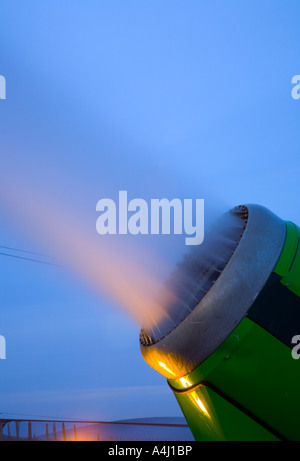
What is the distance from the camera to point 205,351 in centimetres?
552

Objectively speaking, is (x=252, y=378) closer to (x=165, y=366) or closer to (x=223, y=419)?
(x=223, y=419)

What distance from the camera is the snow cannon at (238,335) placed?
18.1 ft

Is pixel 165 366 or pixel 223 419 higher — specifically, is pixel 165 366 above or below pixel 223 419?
above

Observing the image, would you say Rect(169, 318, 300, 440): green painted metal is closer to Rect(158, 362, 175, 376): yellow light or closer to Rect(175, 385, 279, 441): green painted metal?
Rect(175, 385, 279, 441): green painted metal

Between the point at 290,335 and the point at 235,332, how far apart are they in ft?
2.42

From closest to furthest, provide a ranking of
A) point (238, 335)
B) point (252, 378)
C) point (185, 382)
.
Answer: point (238, 335), point (252, 378), point (185, 382)

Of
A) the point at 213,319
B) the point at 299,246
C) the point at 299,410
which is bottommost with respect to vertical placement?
the point at 299,410

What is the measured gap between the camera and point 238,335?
17.9 feet

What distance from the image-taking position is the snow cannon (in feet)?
18.1

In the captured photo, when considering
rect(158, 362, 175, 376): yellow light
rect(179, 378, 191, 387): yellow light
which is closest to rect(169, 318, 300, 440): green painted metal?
rect(179, 378, 191, 387): yellow light

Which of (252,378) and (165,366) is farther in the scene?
(165,366)

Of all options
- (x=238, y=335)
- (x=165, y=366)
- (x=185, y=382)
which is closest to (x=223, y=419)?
(x=185, y=382)
